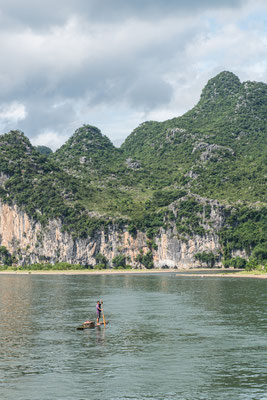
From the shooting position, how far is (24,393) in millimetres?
39281

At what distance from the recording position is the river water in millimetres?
40219

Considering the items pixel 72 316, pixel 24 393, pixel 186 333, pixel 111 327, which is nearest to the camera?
pixel 24 393

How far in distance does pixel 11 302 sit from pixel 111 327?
36.9m

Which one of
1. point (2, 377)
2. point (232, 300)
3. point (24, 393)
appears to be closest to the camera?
point (24, 393)

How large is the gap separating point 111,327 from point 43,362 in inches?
842

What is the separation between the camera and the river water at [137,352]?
40.2 meters

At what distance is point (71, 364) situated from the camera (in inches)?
1896

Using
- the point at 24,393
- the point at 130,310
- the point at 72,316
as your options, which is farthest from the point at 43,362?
the point at 130,310

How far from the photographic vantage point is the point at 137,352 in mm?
53250

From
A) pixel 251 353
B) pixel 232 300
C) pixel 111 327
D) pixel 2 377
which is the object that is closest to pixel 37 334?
pixel 111 327

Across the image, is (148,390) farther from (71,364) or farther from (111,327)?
(111,327)

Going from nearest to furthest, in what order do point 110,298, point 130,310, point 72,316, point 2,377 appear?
point 2,377 < point 72,316 < point 130,310 < point 110,298

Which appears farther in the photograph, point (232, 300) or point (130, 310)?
point (232, 300)

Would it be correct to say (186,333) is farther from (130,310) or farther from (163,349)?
(130,310)
